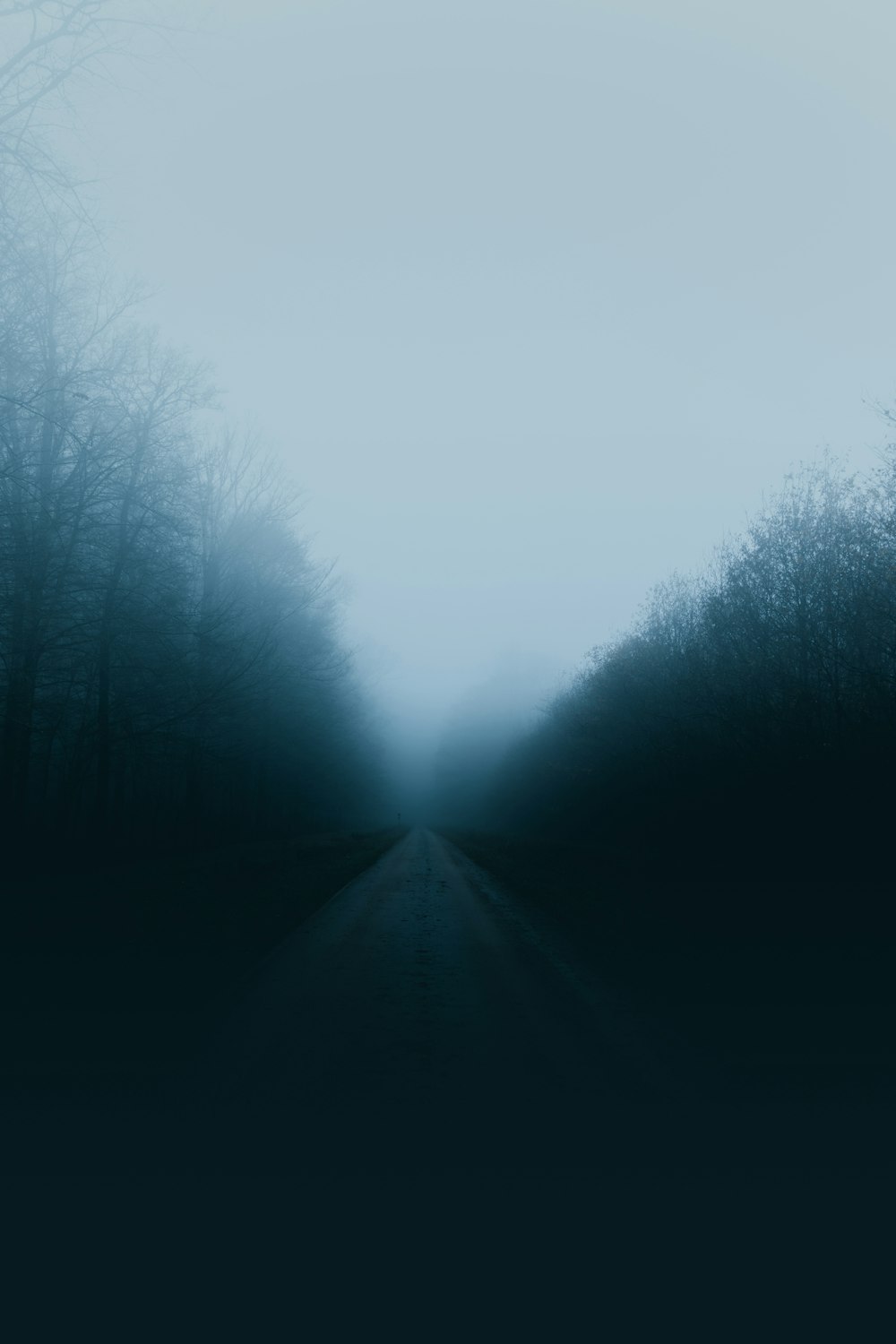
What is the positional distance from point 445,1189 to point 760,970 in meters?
7.04

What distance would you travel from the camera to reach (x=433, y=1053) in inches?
259

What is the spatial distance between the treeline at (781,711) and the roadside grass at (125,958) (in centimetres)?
1052

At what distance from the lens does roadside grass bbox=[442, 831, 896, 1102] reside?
6.70m

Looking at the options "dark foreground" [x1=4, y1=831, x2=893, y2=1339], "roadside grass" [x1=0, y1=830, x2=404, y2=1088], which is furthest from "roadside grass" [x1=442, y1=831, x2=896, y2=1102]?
"roadside grass" [x1=0, y1=830, x2=404, y2=1088]

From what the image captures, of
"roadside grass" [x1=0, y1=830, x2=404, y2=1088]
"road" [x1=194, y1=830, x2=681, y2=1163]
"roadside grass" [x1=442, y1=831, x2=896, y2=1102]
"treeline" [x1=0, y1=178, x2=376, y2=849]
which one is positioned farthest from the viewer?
"treeline" [x1=0, y1=178, x2=376, y2=849]

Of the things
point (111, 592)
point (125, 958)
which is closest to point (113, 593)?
point (111, 592)

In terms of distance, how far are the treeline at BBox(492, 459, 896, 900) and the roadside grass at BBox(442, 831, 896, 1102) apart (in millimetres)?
1677

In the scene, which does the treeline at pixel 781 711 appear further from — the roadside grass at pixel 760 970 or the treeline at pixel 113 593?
the treeline at pixel 113 593

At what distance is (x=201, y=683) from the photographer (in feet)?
79.3

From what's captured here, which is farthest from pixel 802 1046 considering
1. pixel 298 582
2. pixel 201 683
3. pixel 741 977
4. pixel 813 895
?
pixel 298 582

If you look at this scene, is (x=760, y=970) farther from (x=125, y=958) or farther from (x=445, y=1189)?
(x=125, y=958)

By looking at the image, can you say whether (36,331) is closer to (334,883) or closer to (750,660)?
(334,883)

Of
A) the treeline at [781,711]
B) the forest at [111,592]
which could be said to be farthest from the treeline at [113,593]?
the treeline at [781,711]

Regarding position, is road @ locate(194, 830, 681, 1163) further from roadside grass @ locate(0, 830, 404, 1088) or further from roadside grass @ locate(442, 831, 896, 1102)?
roadside grass @ locate(442, 831, 896, 1102)
